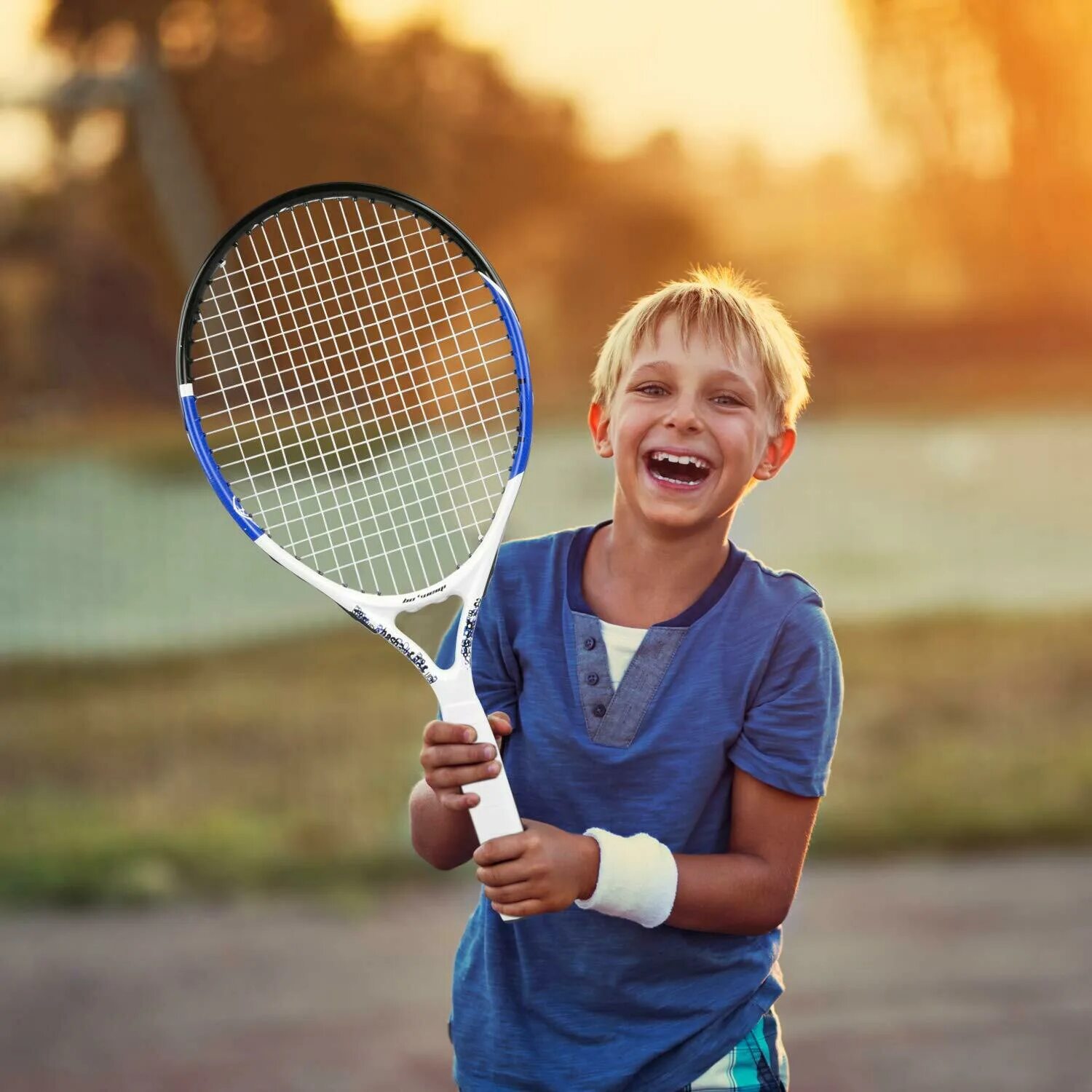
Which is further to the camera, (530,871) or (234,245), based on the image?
(234,245)

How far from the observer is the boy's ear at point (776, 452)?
147 cm

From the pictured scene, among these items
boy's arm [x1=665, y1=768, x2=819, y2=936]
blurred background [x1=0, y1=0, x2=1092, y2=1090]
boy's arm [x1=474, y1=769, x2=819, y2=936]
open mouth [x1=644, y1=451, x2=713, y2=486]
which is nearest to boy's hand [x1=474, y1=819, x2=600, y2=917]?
boy's arm [x1=474, y1=769, x2=819, y2=936]

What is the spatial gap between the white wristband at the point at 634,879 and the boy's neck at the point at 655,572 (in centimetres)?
22

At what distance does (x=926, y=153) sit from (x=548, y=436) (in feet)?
4.58

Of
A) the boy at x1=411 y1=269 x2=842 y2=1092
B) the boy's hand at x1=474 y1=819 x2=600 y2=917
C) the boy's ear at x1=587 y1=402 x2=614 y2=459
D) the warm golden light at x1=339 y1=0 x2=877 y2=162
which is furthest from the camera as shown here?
the warm golden light at x1=339 y1=0 x2=877 y2=162

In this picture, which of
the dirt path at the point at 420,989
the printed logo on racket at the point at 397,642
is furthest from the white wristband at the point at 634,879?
the dirt path at the point at 420,989

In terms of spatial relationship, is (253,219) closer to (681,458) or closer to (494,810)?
(681,458)

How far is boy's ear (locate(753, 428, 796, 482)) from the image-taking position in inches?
57.8

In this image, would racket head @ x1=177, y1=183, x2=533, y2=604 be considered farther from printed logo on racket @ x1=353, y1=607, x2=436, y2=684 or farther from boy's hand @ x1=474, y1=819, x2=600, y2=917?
boy's hand @ x1=474, y1=819, x2=600, y2=917

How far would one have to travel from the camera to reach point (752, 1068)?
142cm

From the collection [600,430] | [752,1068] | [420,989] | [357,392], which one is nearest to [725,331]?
[600,430]

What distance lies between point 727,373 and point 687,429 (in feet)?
0.23

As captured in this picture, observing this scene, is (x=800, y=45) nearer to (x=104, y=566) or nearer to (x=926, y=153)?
(x=926, y=153)

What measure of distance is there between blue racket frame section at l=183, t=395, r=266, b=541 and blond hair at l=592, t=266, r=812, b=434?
379 millimetres
